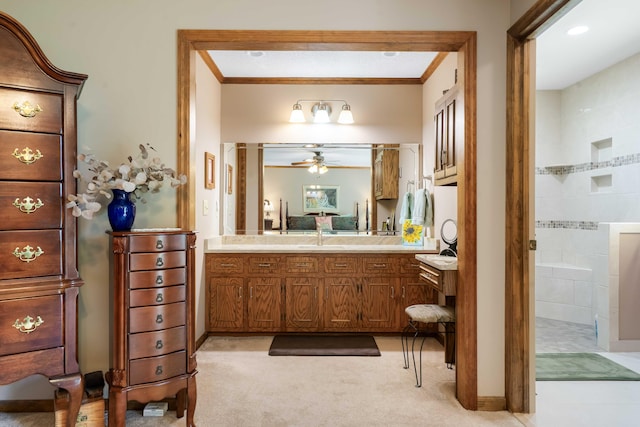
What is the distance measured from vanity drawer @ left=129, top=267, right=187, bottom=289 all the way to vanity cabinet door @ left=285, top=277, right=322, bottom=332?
1.73m

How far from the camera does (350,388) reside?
103 inches

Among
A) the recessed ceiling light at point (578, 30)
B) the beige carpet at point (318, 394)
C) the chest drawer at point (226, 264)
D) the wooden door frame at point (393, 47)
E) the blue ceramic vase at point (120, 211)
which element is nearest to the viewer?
the blue ceramic vase at point (120, 211)

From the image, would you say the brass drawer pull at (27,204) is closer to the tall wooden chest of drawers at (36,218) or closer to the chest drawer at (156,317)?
the tall wooden chest of drawers at (36,218)

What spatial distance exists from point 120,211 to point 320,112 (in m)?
2.51

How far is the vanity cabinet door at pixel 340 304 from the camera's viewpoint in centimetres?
369

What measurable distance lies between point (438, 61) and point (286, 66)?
1.40 metres

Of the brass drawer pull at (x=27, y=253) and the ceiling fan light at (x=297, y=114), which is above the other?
the ceiling fan light at (x=297, y=114)

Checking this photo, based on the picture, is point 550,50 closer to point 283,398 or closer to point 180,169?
point 180,169

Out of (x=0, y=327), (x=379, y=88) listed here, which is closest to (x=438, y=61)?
(x=379, y=88)

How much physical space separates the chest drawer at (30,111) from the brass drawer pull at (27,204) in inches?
12.6

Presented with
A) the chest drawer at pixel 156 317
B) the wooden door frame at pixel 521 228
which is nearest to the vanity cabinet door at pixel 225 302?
the chest drawer at pixel 156 317

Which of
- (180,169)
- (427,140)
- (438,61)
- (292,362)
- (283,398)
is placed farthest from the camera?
(427,140)

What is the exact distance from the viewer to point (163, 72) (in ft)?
7.59

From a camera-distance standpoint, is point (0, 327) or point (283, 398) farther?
point (283, 398)
